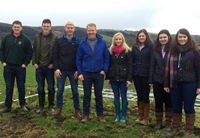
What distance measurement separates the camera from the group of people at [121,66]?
21.0 ft

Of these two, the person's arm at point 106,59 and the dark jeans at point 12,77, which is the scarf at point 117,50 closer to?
the person's arm at point 106,59

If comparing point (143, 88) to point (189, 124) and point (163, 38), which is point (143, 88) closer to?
point (163, 38)

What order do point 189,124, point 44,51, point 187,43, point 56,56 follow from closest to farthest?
point 187,43 → point 189,124 → point 56,56 → point 44,51

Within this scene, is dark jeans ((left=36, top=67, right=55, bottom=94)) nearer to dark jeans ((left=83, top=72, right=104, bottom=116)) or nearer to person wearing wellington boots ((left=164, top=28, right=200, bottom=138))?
dark jeans ((left=83, top=72, right=104, bottom=116))

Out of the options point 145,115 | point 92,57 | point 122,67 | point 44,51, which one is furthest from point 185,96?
point 44,51

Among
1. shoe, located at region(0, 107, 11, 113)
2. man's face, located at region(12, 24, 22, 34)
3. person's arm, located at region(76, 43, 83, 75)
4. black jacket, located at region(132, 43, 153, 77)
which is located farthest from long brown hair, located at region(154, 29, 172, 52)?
shoe, located at region(0, 107, 11, 113)

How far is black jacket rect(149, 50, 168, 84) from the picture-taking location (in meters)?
6.96

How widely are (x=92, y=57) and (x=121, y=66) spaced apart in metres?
0.79

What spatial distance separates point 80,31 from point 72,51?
200ft

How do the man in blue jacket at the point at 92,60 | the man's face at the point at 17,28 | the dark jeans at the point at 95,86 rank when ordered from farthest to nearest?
the man's face at the point at 17,28 → the dark jeans at the point at 95,86 → the man in blue jacket at the point at 92,60

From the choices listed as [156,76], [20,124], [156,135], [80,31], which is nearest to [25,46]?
[20,124]

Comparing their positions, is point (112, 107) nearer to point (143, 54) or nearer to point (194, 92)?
point (143, 54)

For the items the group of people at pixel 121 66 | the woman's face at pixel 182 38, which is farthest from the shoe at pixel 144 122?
the woman's face at pixel 182 38

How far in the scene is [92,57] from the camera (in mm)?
7387
